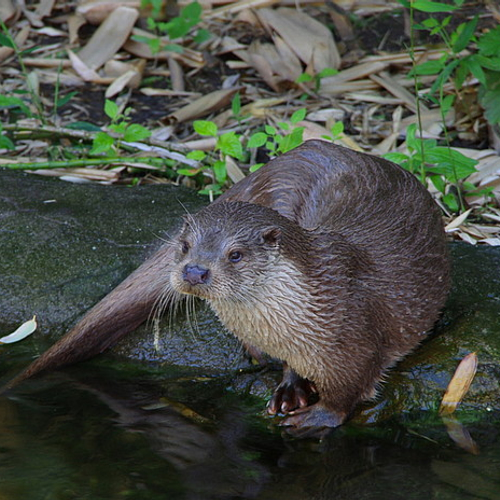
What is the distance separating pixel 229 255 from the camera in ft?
7.42

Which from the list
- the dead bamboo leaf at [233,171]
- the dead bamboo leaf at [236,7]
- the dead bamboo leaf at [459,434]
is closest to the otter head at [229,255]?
the dead bamboo leaf at [459,434]

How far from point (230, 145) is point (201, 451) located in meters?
1.55

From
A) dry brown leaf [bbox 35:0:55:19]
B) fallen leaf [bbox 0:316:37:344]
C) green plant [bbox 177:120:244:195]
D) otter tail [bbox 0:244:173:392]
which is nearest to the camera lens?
otter tail [bbox 0:244:173:392]

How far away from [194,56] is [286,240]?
2.67 metres

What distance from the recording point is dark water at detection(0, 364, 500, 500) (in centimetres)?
217

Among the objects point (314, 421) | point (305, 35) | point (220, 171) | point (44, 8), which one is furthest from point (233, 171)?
point (44, 8)

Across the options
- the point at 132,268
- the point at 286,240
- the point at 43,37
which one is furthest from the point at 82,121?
the point at 286,240

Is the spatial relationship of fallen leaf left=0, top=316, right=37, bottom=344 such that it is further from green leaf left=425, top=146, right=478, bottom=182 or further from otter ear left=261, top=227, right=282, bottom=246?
green leaf left=425, top=146, right=478, bottom=182

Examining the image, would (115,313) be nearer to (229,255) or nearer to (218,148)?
(229,255)

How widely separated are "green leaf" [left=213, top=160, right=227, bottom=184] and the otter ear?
1385mm

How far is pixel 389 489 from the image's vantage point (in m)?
2.16

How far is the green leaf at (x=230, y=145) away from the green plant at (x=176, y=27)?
119 cm

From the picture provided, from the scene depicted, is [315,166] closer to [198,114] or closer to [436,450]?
[436,450]

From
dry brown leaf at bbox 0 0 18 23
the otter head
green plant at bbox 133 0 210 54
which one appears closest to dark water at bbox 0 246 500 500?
the otter head
